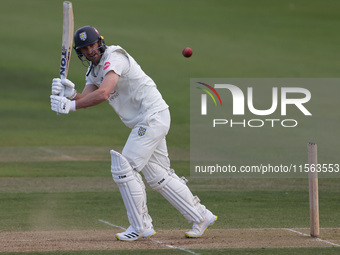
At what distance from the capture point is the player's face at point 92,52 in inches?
338

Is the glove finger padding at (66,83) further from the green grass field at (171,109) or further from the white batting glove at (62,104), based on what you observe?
the green grass field at (171,109)

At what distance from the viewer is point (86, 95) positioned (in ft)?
27.9

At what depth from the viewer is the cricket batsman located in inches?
333

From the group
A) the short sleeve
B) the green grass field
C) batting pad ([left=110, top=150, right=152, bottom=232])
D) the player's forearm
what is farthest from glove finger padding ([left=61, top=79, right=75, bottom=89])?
the green grass field

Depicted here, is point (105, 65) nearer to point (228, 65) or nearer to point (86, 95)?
point (86, 95)

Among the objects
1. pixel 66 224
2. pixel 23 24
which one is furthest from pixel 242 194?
pixel 23 24

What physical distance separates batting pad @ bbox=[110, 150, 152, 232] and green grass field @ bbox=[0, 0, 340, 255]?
26 cm

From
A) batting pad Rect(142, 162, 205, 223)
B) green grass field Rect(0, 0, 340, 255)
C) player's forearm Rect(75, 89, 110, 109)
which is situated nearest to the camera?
player's forearm Rect(75, 89, 110, 109)

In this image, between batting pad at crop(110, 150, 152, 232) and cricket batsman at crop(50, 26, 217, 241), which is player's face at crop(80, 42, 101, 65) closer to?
cricket batsman at crop(50, 26, 217, 241)

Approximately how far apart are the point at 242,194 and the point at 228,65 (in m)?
25.5

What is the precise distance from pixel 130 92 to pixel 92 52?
23.4 inches

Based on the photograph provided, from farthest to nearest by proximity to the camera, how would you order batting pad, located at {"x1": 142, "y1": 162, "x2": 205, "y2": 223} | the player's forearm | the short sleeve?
batting pad, located at {"x1": 142, "y1": 162, "x2": 205, "y2": 223}
the short sleeve
the player's forearm

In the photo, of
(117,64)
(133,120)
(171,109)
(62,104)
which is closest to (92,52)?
(117,64)

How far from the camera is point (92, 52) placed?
339 inches
